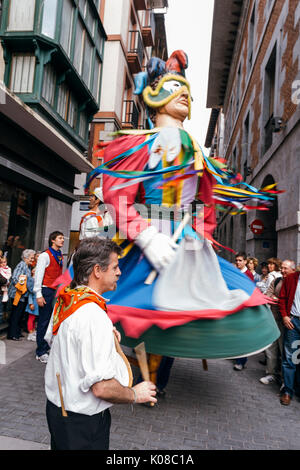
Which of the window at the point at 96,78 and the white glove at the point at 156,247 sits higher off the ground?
the window at the point at 96,78

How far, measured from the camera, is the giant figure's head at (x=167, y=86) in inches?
114

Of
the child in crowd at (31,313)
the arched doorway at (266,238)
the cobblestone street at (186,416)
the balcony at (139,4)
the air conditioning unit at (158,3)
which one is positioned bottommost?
the cobblestone street at (186,416)

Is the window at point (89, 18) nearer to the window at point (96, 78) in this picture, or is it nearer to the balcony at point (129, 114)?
the window at point (96, 78)

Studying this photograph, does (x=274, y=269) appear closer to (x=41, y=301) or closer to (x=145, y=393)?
(x=41, y=301)

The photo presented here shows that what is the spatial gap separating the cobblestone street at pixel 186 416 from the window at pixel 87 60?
799cm

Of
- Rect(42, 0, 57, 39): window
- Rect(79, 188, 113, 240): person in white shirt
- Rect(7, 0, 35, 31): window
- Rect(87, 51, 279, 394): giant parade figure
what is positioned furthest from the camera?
Rect(42, 0, 57, 39): window

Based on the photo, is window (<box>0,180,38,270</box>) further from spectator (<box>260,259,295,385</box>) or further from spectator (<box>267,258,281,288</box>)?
spectator (<box>267,258,281,288</box>)

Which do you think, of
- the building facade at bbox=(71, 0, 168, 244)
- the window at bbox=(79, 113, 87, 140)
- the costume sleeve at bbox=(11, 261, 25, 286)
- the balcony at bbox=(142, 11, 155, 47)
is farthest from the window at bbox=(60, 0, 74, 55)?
the balcony at bbox=(142, 11, 155, 47)

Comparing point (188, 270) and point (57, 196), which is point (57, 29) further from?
point (188, 270)

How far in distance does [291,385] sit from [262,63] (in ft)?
39.5

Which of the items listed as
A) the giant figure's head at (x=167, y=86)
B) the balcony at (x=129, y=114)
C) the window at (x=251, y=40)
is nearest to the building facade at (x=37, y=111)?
the giant figure's head at (x=167, y=86)

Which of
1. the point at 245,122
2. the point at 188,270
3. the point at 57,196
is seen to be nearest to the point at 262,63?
the point at 245,122

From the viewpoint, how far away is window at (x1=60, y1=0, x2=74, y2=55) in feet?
25.5
